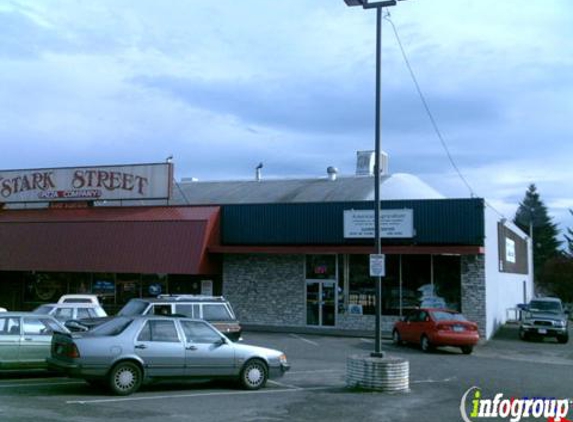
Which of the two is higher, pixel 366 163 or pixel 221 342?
pixel 366 163

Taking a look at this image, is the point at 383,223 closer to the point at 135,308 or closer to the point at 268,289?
the point at 268,289

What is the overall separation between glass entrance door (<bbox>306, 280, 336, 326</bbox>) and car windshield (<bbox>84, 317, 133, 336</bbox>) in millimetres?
17523

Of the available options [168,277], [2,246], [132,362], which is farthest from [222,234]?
[132,362]

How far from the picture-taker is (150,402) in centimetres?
1176

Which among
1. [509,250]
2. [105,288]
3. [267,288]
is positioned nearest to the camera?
[267,288]

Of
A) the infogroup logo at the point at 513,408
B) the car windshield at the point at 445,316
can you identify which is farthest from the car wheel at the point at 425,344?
the infogroup logo at the point at 513,408

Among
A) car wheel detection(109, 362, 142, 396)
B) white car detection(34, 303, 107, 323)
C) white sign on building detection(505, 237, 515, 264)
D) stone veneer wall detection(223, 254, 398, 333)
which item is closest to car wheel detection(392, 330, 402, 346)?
stone veneer wall detection(223, 254, 398, 333)

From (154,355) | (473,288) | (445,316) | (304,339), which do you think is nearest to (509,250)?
(473,288)

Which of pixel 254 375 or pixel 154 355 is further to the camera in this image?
pixel 254 375

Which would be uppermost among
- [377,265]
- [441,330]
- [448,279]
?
[377,265]

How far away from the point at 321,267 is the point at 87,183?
12.4 meters

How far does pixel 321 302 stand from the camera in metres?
29.9

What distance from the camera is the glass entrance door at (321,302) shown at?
97.6 ft

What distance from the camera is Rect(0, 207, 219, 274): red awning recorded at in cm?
3020
